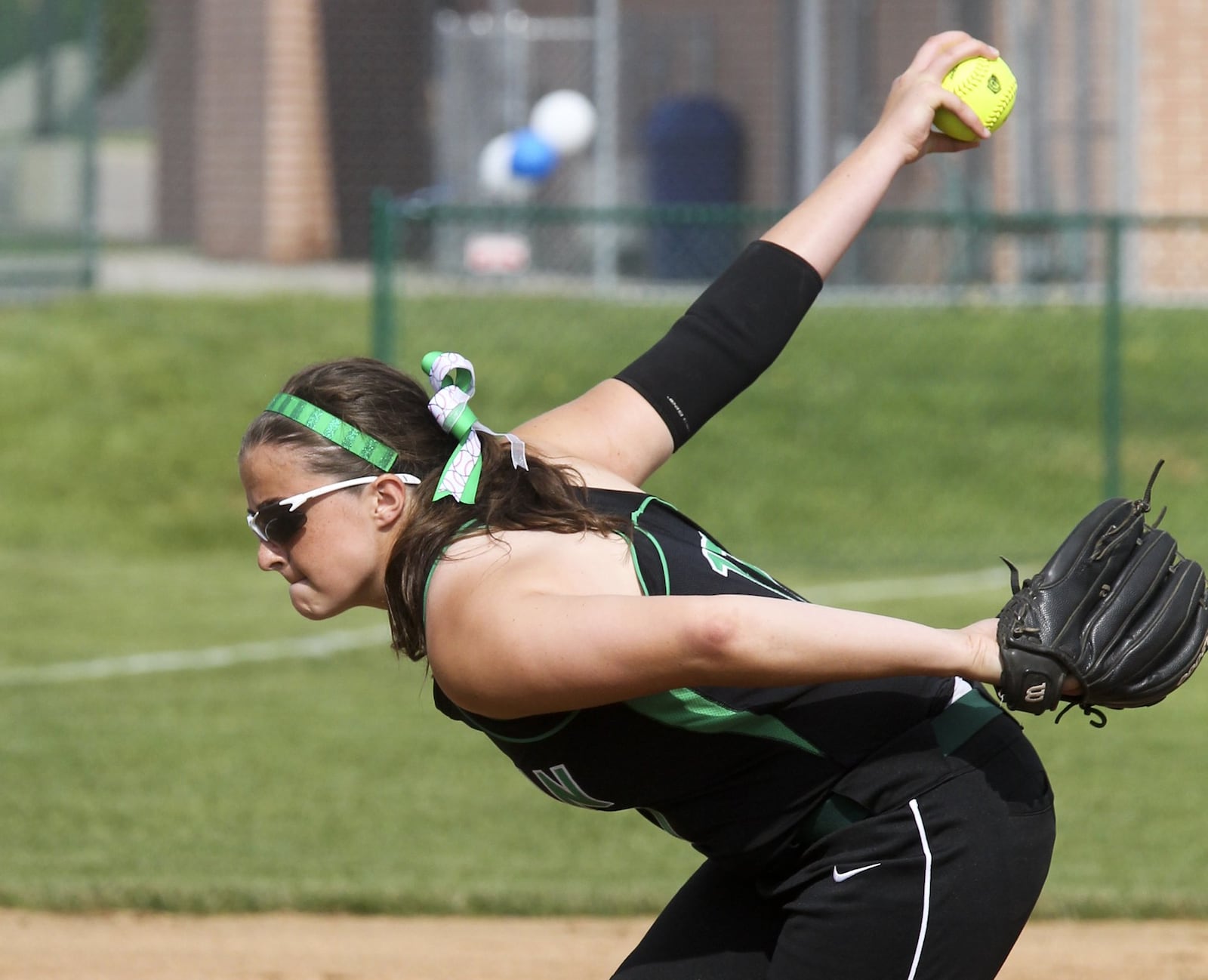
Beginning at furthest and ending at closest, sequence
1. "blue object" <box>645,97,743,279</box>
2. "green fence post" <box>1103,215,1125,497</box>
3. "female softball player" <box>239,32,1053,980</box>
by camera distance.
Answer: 1. "blue object" <box>645,97,743,279</box>
2. "green fence post" <box>1103,215,1125,497</box>
3. "female softball player" <box>239,32,1053,980</box>

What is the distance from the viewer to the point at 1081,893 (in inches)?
226

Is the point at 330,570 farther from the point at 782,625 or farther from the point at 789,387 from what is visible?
the point at 789,387

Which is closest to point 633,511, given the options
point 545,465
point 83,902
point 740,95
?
point 545,465

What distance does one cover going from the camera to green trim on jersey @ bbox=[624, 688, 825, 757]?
2.66 metres

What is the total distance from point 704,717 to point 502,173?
1327 cm

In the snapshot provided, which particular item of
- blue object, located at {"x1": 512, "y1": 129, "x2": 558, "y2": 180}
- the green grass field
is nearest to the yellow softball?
the green grass field

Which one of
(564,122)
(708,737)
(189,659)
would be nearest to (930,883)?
(708,737)

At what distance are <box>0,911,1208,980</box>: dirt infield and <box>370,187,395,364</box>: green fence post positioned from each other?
20.3 ft

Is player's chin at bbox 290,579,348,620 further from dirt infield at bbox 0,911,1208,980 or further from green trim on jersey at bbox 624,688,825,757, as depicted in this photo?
dirt infield at bbox 0,911,1208,980

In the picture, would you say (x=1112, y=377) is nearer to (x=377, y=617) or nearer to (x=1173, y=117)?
(x=1173, y=117)

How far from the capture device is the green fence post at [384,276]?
37.0 ft

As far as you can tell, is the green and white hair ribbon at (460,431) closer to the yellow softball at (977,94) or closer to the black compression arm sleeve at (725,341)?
the black compression arm sleeve at (725,341)

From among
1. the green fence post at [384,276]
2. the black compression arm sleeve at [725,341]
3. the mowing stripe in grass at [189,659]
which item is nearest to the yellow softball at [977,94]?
the black compression arm sleeve at [725,341]

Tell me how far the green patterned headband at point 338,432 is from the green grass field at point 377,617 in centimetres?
318
